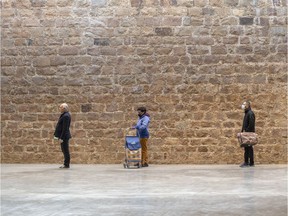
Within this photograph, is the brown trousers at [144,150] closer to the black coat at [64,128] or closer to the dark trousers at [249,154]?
the black coat at [64,128]

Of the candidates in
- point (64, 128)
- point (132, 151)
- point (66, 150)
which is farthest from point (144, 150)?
point (64, 128)

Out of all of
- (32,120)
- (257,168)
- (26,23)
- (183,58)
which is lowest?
(257,168)

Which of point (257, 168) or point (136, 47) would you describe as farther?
point (136, 47)

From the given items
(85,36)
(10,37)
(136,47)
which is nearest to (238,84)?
(136,47)

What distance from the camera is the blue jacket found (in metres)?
12.7

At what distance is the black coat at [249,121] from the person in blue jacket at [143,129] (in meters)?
2.03

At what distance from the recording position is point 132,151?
499 inches

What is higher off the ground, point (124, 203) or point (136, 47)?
point (136, 47)

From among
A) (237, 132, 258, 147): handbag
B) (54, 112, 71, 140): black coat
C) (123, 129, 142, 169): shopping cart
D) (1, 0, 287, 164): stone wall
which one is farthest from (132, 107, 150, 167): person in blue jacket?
(237, 132, 258, 147): handbag

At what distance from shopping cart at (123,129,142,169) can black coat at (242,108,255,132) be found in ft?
7.42

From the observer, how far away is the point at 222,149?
44.5 feet

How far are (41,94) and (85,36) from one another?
A: 168 centimetres

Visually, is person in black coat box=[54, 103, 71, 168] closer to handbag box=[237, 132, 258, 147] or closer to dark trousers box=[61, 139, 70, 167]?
dark trousers box=[61, 139, 70, 167]

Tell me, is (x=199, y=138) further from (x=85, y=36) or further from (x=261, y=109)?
(x=85, y=36)
